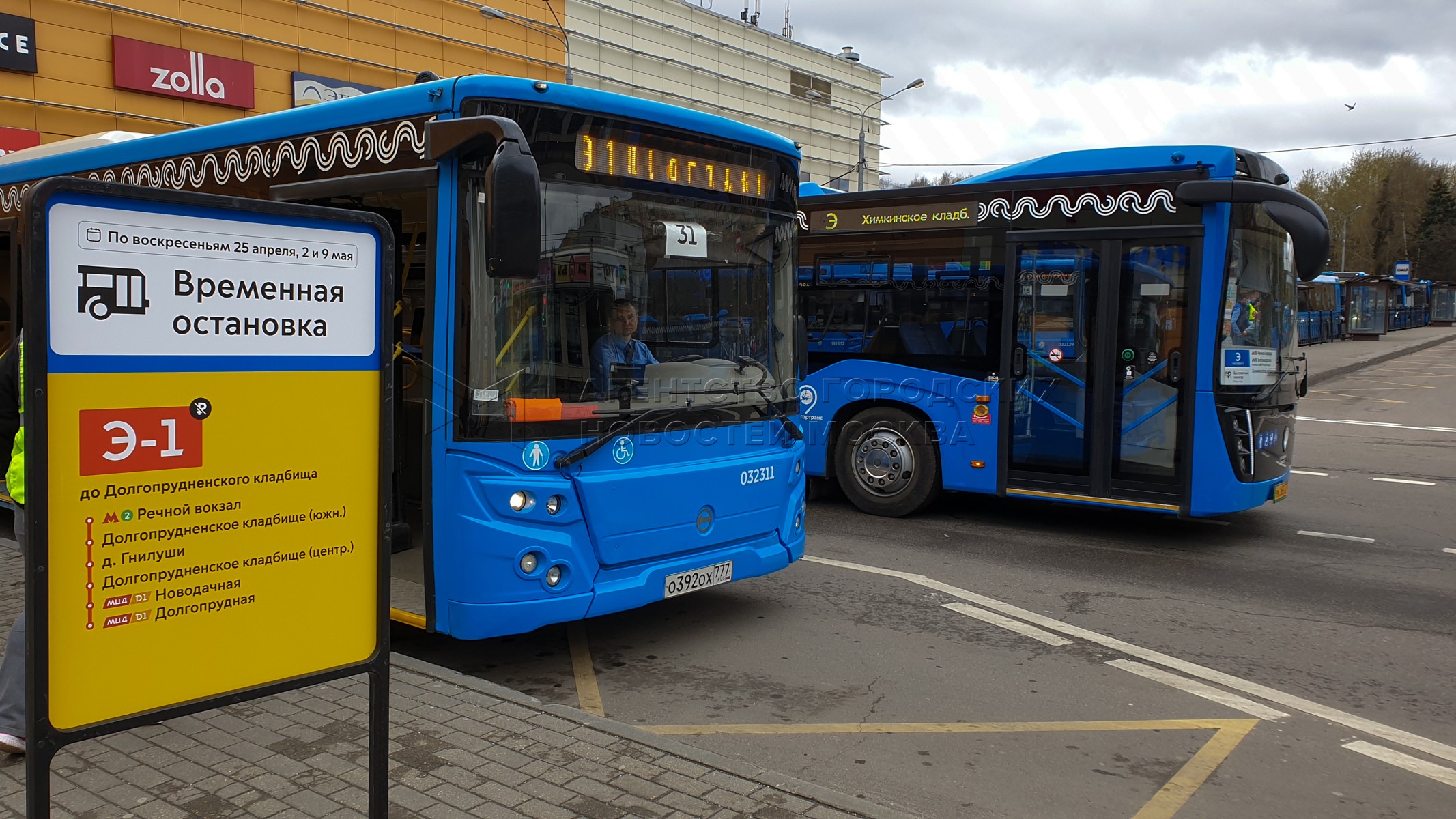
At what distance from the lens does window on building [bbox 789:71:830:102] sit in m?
58.0

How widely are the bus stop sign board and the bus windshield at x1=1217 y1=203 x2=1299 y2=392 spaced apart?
22.4 feet

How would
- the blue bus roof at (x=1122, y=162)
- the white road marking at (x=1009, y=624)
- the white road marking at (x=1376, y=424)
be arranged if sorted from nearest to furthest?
the white road marking at (x=1009, y=624), the blue bus roof at (x=1122, y=162), the white road marking at (x=1376, y=424)

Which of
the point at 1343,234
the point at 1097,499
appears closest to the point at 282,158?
the point at 1097,499

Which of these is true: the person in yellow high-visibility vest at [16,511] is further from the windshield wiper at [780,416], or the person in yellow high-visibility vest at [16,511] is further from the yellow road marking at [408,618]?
the windshield wiper at [780,416]

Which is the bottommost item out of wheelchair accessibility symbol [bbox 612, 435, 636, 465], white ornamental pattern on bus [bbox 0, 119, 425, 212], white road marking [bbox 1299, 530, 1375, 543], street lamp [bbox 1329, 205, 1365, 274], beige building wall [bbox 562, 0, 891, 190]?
white road marking [bbox 1299, 530, 1375, 543]

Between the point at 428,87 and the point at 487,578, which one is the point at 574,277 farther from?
the point at 487,578

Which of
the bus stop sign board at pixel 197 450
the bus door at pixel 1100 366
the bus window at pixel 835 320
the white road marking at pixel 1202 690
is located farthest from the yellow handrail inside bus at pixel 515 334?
the bus window at pixel 835 320

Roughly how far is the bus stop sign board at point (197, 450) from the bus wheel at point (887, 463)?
6.96 metres

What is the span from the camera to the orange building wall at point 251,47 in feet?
64.4

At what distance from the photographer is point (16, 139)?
62.3 feet

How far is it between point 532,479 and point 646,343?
3.09 feet

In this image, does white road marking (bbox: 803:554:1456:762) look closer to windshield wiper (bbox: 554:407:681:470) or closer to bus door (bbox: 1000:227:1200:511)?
bus door (bbox: 1000:227:1200:511)

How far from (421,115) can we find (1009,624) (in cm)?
427

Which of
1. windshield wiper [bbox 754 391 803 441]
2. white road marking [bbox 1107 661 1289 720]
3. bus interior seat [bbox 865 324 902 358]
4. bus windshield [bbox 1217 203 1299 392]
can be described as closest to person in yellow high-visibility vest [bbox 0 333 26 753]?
windshield wiper [bbox 754 391 803 441]
